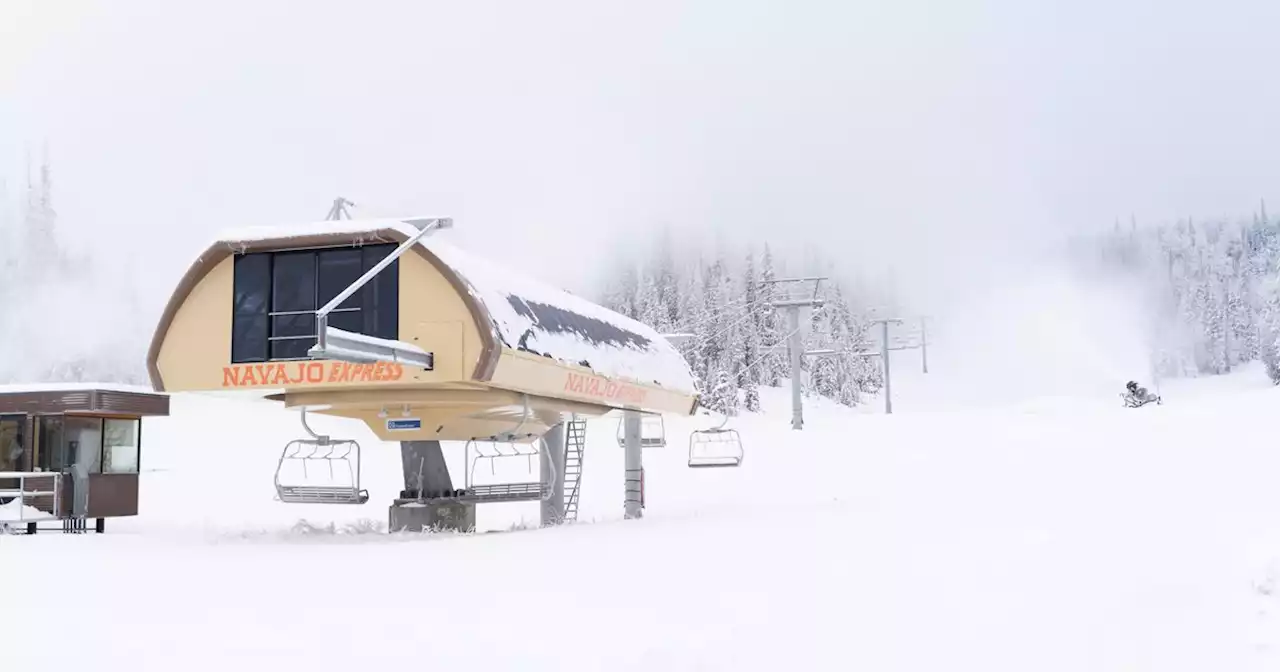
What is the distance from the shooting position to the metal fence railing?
64.4ft

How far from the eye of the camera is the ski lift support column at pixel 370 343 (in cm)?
1326

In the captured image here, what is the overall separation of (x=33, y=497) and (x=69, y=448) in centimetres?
107

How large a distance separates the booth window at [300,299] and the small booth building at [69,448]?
5.91m

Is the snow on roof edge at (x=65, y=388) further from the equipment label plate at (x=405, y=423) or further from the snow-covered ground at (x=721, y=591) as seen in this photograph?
the equipment label plate at (x=405, y=423)

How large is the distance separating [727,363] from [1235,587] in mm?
67766

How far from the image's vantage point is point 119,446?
22312 millimetres

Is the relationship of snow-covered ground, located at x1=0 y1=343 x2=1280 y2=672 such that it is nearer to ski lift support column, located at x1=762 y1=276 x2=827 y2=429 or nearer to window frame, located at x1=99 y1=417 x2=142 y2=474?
window frame, located at x1=99 y1=417 x2=142 y2=474

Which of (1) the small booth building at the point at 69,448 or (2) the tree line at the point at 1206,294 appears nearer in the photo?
(1) the small booth building at the point at 69,448

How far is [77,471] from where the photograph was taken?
21422 mm

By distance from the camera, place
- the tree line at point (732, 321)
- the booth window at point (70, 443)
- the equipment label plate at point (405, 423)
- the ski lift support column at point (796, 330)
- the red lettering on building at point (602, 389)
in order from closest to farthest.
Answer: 1. the equipment label plate at point (405, 423)
2. the red lettering on building at point (602, 389)
3. the booth window at point (70, 443)
4. the ski lift support column at point (796, 330)
5. the tree line at point (732, 321)

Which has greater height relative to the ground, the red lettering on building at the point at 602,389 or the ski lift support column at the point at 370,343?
the ski lift support column at the point at 370,343

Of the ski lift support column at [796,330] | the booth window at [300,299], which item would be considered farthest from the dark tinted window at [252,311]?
the ski lift support column at [796,330]

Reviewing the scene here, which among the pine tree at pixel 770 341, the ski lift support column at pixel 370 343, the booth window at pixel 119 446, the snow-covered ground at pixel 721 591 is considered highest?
the pine tree at pixel 770 341

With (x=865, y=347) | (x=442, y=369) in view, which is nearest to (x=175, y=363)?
(x=442, y=369)
